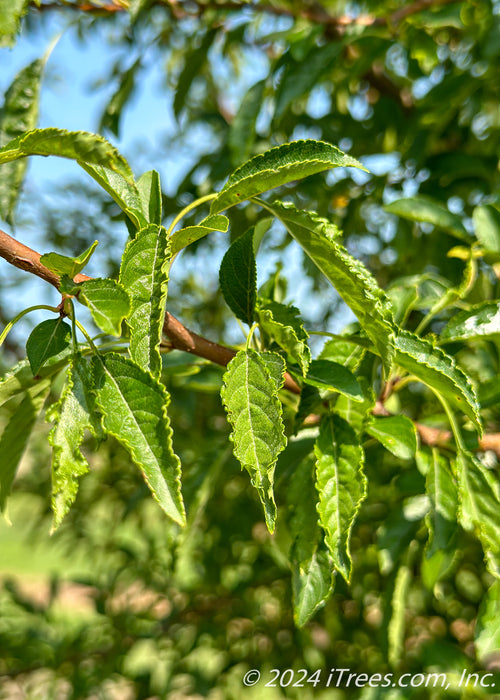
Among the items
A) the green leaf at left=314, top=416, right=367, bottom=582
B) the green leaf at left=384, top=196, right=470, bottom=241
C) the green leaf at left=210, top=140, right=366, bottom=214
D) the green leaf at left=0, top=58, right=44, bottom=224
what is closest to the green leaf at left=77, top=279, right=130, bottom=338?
the green leaf at left=210, top=140, right=366, bottom=214

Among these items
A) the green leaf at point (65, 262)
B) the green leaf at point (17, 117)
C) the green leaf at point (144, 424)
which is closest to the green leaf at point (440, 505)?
the green leaf at point (144, 424)

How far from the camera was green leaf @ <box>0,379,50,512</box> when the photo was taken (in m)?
0.58

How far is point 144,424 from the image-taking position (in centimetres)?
46

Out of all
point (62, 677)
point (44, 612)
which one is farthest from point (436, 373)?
point (44, 612)

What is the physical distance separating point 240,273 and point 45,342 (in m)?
0.21

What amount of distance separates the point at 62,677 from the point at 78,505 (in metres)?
0.54

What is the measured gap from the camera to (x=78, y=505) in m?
2.01

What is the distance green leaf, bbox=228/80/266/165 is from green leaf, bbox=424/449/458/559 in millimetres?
568

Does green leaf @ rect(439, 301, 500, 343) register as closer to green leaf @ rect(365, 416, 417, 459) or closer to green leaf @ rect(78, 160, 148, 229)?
green leaf @ rect(365, 416, 417, 459)

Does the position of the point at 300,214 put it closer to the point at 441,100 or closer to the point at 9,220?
the point at 9,220

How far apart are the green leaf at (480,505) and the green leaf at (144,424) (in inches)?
14.0

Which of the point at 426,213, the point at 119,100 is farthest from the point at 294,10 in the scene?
the point at 426,213

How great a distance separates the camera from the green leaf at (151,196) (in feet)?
1.77

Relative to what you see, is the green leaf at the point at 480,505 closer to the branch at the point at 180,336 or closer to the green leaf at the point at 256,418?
the branch at the point at 180,336
